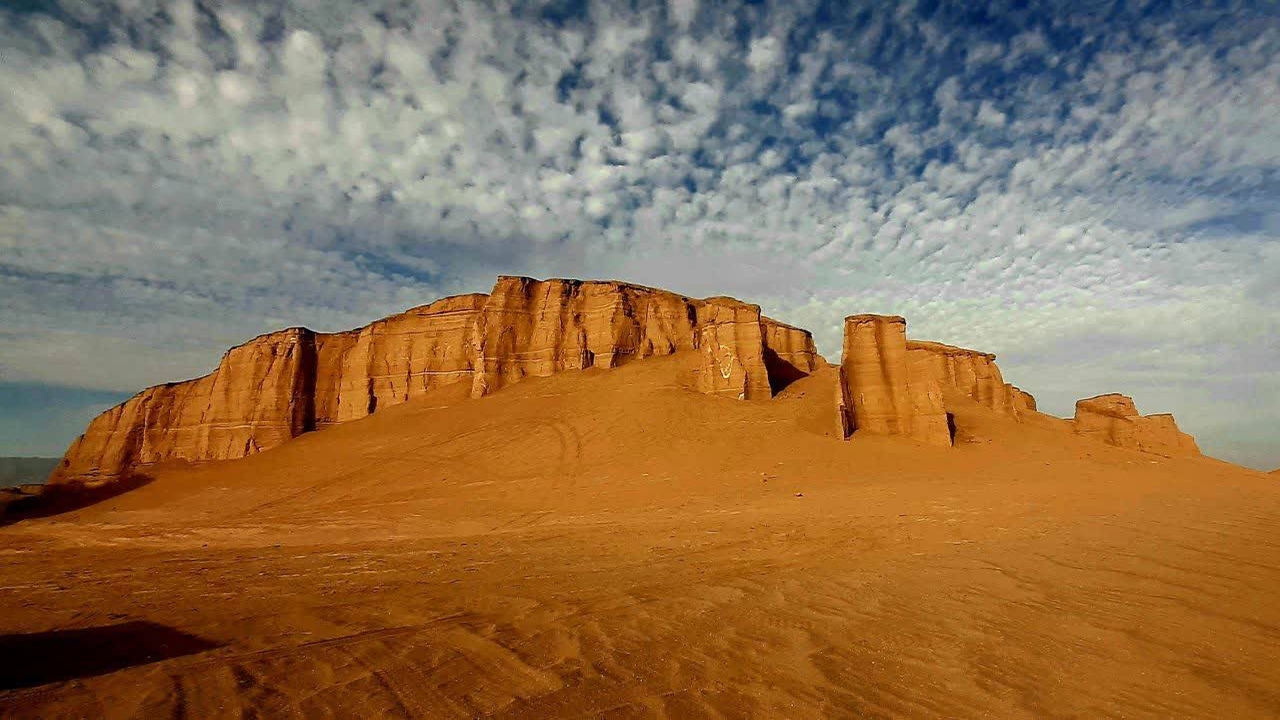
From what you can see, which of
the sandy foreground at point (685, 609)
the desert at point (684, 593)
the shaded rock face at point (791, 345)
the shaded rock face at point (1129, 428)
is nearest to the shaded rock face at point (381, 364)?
the shaded rock face at point (791, 345)

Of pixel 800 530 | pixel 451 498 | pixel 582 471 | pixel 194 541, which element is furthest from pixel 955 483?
pixel 194 541

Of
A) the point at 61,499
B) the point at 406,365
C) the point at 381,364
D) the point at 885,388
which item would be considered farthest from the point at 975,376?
the point at 61,499

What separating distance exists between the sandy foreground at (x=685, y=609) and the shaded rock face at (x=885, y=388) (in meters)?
8.94

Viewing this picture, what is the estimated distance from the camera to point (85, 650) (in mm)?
5145

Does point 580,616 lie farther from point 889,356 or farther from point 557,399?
point 557,399

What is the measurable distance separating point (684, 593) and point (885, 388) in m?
27.1

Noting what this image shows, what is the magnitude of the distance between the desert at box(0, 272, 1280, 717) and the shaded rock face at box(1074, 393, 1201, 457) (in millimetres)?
15478

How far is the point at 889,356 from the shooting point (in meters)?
31.0

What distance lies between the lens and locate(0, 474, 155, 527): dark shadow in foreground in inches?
1330

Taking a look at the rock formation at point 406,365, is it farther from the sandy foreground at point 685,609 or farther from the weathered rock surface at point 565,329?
the sandy foreground at point 685,609

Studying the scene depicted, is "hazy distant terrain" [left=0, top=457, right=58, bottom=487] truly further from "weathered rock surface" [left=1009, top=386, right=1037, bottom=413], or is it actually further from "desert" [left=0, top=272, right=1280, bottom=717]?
"weathered rock surface" [left=1009, top=386, right=1037, bottom=413]

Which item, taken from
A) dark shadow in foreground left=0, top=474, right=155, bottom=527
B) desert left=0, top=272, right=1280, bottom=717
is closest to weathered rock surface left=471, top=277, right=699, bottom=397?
desert left=0, top=272, right=1280, bottom=717

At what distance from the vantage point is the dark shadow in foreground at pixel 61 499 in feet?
111

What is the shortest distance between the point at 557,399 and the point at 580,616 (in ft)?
114
